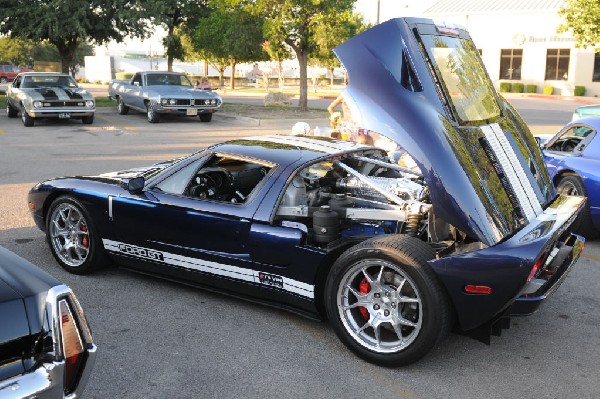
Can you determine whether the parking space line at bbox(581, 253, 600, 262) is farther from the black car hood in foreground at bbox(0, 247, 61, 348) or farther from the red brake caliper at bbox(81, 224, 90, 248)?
the black car hood in foreground at bbox(0, 247, 61, 348)

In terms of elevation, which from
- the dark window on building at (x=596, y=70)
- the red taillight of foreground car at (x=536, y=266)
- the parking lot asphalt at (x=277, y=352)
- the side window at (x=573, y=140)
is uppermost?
the dark window on building at (x=596, y=70)

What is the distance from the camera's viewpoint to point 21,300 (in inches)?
93.5

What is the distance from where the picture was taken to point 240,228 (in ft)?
14.2

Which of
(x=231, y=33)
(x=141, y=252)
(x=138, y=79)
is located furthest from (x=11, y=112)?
(x=141, y=252)

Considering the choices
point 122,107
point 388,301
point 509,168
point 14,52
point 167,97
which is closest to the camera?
point 388,301

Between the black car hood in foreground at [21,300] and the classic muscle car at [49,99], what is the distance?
16270 millimetres

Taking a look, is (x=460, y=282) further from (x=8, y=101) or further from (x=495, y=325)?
(x=8, y=101)

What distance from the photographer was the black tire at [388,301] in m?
3.58

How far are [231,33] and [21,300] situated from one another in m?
27.4

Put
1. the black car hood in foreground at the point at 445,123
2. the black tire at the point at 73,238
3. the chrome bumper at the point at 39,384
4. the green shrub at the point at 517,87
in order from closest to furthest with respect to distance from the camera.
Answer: the chrome bumper at the point at 39,384 < the black car hood in foreground at the point at 445,123 < the black tire at the point at 73,238 < the green shrub at the point at 517,87

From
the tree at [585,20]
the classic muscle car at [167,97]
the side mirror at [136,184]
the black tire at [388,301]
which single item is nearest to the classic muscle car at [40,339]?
the black tire at [388,301]

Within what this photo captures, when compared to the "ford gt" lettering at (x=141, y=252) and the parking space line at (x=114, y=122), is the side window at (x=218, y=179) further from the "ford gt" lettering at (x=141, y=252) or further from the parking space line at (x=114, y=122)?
the parking space line at (x=114, y=122)

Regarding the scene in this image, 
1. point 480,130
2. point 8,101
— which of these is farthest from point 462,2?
point 480,130

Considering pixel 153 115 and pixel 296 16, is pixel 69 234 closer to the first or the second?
pixel 153 115
